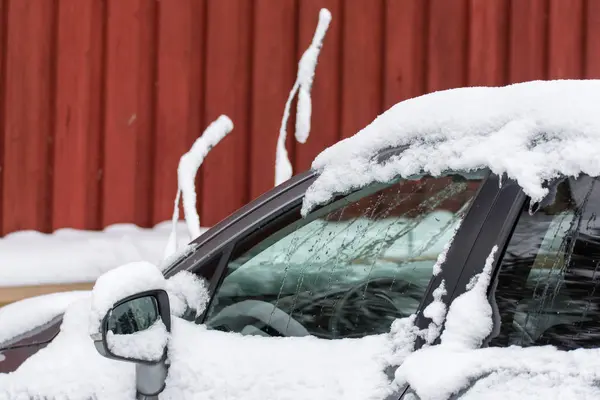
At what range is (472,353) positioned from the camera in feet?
5.05

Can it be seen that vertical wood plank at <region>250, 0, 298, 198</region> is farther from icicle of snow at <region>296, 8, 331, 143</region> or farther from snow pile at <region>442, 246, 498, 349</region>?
snow pile at <region>442, 246, 498, 349</region>

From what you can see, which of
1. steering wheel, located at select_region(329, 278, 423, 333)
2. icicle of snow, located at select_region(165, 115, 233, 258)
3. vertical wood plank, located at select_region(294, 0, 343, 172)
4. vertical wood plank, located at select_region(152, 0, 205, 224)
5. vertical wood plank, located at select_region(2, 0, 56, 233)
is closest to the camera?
steering wheel, located at select_region(329, 278, 423, 333)

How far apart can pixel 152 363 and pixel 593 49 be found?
5727 mm

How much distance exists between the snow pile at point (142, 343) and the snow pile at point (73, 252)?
3777 mm

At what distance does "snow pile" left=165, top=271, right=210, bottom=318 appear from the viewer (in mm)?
1975

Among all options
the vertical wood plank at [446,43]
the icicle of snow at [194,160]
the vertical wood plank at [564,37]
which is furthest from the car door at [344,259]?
the vertical wood plank at [564,37]

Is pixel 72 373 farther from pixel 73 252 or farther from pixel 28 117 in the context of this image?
pixel 28 117

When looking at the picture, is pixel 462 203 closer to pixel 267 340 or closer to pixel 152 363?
pixel 267 340

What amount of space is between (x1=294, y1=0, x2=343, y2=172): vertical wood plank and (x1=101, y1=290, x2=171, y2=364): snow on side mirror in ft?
14.2

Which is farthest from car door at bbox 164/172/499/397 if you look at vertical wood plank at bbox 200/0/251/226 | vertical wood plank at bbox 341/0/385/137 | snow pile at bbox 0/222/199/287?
vertical wood plank at bbox 341/0/385/137

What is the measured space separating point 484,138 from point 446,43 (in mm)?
4835

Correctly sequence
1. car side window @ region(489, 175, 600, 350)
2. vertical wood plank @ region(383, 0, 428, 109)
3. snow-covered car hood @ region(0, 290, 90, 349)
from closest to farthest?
car side window @ region(489, 175, 600, 350), snow-covered car hood @ region(0, 290, 90, 349), vertical wood plank @ region(383, 0, 428, 109)

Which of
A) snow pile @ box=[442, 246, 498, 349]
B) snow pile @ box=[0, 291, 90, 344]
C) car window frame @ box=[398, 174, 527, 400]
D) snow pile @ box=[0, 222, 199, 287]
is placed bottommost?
snow pile @ box=[0, 222, 199, 287]

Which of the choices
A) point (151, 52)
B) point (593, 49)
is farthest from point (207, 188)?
point (593, 49)
